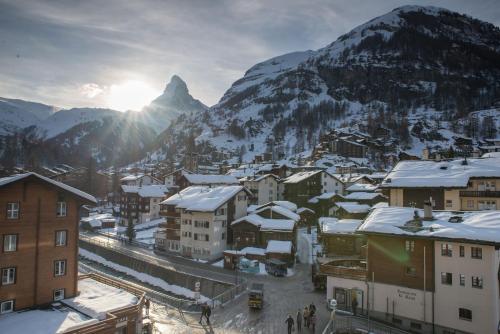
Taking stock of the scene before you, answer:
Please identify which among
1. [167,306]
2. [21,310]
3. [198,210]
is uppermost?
[198,210]

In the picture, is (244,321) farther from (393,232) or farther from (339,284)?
(393,232)

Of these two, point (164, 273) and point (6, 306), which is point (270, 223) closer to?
point (164, 273)

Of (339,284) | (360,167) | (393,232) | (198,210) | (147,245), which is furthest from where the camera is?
(360,167)

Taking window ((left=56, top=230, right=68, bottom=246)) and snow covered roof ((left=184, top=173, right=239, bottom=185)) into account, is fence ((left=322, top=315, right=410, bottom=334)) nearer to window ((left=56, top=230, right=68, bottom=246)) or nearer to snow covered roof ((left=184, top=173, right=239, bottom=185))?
window ((left=56, top=230, right=68, bottom=246))

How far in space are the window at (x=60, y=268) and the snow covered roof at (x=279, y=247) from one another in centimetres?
2738

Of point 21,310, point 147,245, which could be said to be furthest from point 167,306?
point 147,245

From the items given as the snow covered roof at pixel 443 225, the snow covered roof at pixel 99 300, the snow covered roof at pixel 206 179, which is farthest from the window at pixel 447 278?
the snow covered roof at pixel 206 179

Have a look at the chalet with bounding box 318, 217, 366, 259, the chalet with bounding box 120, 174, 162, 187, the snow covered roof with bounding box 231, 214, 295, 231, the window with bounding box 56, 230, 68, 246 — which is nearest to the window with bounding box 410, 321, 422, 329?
the chalet with bounding box 318, 217, 366, 259

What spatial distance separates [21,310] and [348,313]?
2601 centimetres

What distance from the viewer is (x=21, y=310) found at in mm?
25781

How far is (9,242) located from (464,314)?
34.2 metres

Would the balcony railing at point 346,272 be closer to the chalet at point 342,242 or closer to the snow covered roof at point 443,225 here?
the snow covered roof at point 443,225

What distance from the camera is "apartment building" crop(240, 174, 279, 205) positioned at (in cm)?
9000

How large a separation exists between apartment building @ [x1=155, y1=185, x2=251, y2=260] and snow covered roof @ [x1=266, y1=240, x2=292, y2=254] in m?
9.09
